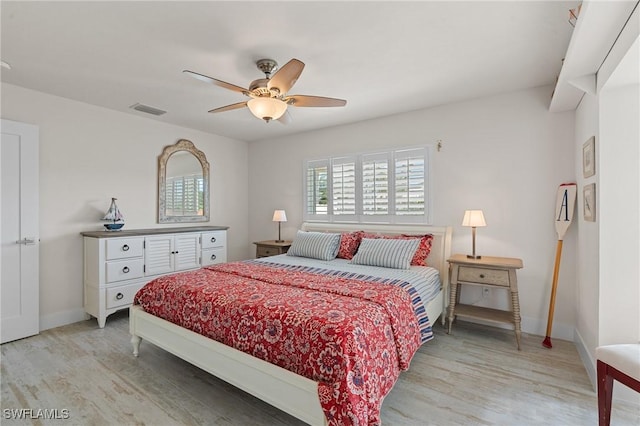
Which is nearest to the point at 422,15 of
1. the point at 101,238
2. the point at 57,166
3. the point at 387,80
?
the point at 387,80

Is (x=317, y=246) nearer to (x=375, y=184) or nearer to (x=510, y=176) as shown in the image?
(x=375, y=184)

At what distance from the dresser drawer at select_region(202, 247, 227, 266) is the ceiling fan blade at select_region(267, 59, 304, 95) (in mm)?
2958

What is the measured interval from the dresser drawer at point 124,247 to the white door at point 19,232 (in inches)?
26.1

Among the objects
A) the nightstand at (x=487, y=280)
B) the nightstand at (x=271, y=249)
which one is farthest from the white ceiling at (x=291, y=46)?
the nightstand at (x=271, y=249)

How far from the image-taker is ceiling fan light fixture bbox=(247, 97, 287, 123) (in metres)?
2.33

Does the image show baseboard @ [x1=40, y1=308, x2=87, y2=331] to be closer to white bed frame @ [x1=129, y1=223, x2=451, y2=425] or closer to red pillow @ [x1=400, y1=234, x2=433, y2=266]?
white bed frame @ [x1=129, y1=223, x2=451, y2=425]

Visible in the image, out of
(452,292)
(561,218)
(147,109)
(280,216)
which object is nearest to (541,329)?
(452,292)

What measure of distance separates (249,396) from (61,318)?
9.11ft

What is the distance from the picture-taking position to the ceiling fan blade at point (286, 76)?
200 cm

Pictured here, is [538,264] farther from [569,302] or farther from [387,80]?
[387,80]

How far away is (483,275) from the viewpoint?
2959 millimetres

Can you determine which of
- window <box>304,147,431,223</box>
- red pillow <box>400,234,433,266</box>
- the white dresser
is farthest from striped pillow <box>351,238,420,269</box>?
the white dresser

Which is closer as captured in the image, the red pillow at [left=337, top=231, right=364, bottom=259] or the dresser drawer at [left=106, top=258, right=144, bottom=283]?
the dresser drawer at [left=106, top=258, right=144, bottom=283]

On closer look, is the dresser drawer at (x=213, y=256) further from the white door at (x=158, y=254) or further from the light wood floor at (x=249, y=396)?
the light wood floor at (x=249, y=396)
